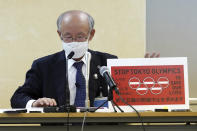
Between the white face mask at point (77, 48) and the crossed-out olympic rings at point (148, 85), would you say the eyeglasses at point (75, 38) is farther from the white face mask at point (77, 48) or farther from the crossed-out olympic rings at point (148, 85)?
the crossed-out olympic rings at point (148, 85)

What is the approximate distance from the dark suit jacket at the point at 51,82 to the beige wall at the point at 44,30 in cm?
136

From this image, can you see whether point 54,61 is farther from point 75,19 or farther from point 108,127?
point 108,127

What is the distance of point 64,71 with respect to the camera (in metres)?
2.76

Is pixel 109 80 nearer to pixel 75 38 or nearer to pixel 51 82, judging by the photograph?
pixel 75 38

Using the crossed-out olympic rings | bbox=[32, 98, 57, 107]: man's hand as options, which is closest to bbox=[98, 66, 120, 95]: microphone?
the crossed-out olympic rings

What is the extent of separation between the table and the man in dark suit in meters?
0.72

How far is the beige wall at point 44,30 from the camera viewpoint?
13.7 ft

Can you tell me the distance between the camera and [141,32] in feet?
13.5

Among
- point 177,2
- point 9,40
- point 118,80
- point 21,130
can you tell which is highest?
point 177,2

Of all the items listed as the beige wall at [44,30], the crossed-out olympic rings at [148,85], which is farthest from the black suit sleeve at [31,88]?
the beige wall at [44,30]

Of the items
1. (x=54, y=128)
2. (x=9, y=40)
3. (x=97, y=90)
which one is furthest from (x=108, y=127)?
(x=9, y=40)

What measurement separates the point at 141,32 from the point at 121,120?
2.43 meters

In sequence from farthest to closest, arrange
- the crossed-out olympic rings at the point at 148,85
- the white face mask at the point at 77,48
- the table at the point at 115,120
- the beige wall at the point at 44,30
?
the beige wall at the point at 44,30
the white face mask at the point at 77,48
the crossed-out olympic rings at the point at 148,85
the table at the point at 115,120

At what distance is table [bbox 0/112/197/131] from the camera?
176cm
